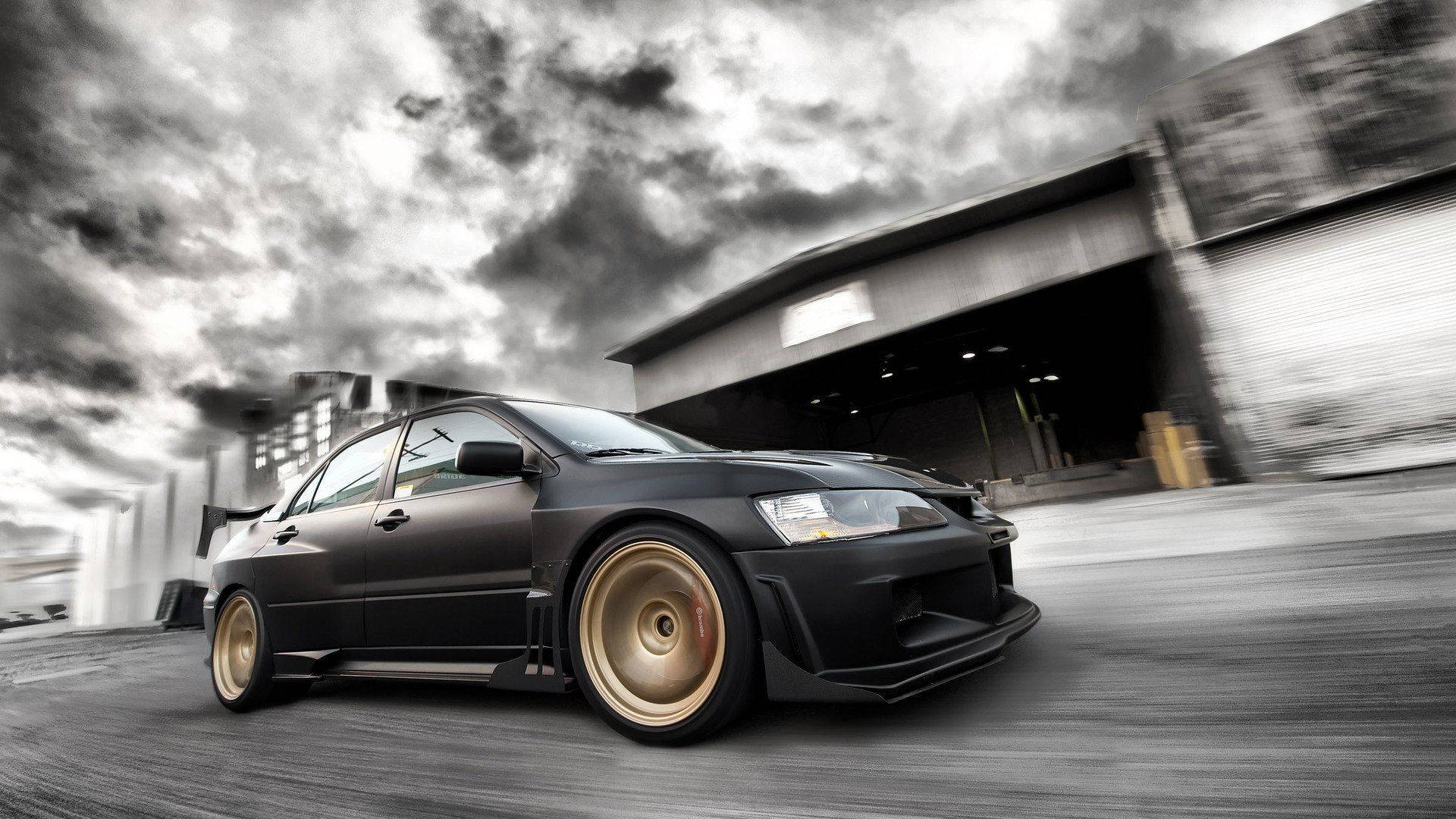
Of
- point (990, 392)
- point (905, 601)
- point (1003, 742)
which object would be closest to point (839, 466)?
point (905, 601)

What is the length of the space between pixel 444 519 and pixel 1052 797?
7.77ft

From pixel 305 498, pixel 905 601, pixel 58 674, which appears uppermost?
pixel 305 498

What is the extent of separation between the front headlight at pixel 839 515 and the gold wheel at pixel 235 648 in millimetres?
3177

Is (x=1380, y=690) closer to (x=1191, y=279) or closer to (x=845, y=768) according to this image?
(x=845, y=768)

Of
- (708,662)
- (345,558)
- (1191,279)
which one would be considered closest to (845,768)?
(708,662)

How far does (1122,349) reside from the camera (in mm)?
22766

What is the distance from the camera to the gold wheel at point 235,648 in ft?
12.1

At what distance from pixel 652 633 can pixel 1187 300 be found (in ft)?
31.9

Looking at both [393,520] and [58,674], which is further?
[58,674]

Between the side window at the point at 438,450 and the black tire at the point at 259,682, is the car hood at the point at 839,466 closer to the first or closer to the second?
the side window at the point at 438,450

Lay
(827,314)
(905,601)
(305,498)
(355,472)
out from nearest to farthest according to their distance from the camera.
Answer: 1. (905,601)
2. (355,472)
3. (305,498)
4. (827,314)

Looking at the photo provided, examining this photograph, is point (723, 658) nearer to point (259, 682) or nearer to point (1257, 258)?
point (259, 682)

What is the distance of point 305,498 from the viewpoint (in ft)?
12.4

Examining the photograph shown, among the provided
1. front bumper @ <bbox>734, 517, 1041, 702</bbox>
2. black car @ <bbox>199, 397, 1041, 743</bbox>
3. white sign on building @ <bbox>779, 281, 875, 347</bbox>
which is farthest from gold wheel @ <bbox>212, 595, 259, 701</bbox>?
white sign on building @ <bbox>779, 281, 875, 347</bbox>
